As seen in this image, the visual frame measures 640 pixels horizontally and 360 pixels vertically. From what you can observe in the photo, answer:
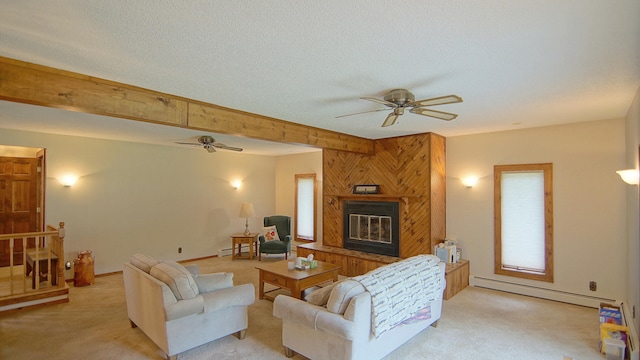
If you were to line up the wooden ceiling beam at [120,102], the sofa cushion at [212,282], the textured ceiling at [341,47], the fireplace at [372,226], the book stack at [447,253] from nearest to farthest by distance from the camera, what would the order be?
the textured ceiling at [341,47]
the wooden ceiling beam at [120,102]
the sofa cushion at [212,282]
the book stack at [447,253]
the fireplace at [372,226]

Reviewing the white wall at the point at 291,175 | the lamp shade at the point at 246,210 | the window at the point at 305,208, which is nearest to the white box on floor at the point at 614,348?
the white wall at the point at 291,175

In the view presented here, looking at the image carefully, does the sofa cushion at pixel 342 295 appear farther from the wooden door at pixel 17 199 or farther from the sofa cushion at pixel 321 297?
the wooden door at pixel 17 199

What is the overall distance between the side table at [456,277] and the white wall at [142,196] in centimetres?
527

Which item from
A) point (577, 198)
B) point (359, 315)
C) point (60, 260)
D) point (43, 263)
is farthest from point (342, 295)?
point (43, 263)

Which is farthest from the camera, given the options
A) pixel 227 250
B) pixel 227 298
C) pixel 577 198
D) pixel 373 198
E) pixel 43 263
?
pixel 227 250

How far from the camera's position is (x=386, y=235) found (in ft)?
19.8

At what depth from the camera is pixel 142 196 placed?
22.0 feet

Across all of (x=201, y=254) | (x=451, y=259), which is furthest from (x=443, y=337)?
(x=201, y=254)

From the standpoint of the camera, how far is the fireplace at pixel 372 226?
592 centimetres

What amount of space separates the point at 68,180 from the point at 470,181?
709 centimetres

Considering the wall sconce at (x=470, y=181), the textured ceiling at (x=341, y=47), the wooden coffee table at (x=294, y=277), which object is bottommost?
the wooden coffee table at (x=294, y=277)

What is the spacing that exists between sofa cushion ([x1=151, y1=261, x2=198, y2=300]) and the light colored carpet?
0.64 m

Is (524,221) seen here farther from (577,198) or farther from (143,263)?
(143,263)

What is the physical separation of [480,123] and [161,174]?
623 centimetres
